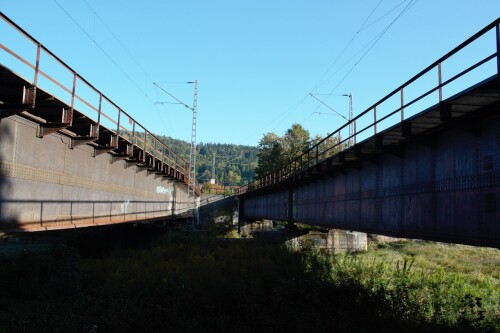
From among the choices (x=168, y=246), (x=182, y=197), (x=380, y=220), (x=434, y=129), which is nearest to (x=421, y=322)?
(x=380, y=220)

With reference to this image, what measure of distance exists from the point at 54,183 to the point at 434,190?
12081mm

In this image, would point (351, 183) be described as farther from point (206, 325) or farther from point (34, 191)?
point (34, 191)

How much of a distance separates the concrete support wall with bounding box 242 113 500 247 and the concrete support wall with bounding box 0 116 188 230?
1074 cm

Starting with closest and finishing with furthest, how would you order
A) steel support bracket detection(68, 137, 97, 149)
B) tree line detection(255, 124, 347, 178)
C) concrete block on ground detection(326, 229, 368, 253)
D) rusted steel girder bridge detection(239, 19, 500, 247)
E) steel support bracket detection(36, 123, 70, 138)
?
rusted steel girder bridge detection(239, 19, 500, 247)
steel support bracket detection(36, 123, 70, 138)
steel support bracket detection(68, 137, 97, 149)
concrete block on ground detection(326, 229, 368, 253)
tree line detection(255, 124, 347, 178)

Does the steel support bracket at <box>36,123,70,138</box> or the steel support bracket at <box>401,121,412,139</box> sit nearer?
the steel support bracket at <box>401,121,412,139</box>

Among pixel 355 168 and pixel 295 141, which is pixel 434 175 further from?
pixel 295 141

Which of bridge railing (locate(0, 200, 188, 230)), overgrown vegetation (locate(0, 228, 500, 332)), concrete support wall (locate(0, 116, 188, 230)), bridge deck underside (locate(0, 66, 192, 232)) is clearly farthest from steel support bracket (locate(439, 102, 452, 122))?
bridge railing (locate(0, 200, 188, 230))

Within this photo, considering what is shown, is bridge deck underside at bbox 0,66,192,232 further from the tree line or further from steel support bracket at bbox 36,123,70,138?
the tree line

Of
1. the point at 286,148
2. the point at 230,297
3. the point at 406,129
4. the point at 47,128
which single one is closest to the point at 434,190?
the point at 406,129

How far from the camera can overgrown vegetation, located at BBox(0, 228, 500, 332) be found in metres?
12.5

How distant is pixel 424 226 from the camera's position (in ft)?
38.0

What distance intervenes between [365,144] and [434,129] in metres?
3.78

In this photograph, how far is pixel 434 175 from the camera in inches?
444

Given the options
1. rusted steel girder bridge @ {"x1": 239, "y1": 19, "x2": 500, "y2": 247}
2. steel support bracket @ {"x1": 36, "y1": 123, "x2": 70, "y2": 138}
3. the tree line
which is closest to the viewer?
rusted steel girder bridge @ {"x1": 239, "y1": 19, "x2": 500, "y2": 247}
